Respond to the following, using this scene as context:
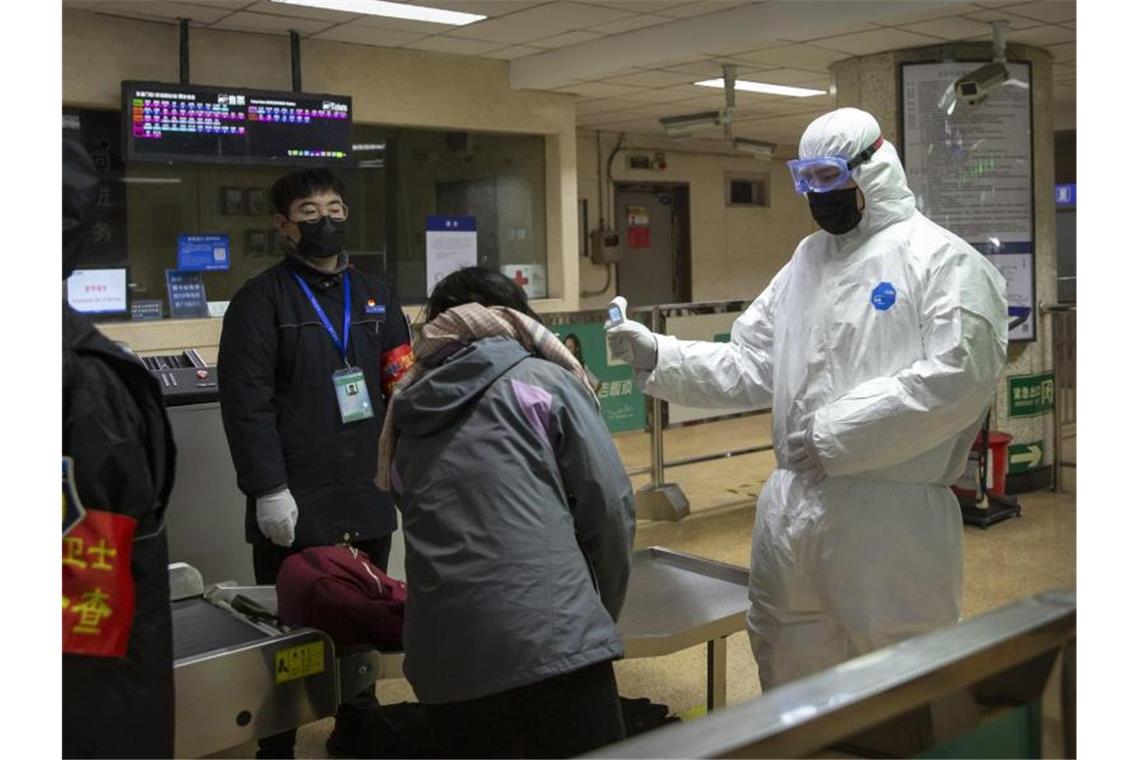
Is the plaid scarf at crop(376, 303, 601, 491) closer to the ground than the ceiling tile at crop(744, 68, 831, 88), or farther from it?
closer to the ground

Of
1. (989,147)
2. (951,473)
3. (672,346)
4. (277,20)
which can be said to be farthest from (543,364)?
(989,147)

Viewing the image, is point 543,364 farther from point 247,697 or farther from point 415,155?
point 415,155

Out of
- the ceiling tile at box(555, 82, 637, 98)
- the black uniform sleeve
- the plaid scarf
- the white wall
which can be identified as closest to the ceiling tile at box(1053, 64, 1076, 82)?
the ceiling tile at box(555, 82, 637, 98)

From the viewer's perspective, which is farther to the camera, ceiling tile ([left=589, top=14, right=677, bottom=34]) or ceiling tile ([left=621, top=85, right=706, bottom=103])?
ceiling tile ([left=621, top=85, right=706, bottom=103])

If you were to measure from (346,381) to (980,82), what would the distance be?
13.1 ft

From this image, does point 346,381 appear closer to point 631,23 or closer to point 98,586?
point 98,586

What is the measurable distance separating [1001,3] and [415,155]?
3.31m

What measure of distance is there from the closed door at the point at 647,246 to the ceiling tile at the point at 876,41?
4.24m

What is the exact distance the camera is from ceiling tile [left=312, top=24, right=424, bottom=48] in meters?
5.83

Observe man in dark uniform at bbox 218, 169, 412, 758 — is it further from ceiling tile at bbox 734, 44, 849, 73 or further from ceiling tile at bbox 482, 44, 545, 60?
ceiling tile at bbox 734, 44, 849, 73

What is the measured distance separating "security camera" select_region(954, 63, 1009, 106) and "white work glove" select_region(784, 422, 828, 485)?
3.87 m

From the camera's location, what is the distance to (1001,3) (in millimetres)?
5359

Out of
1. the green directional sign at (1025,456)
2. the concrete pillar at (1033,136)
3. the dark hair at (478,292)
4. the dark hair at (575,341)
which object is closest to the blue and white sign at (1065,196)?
the concrete pillar at (1033,136)

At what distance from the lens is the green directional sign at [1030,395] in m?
6.36
